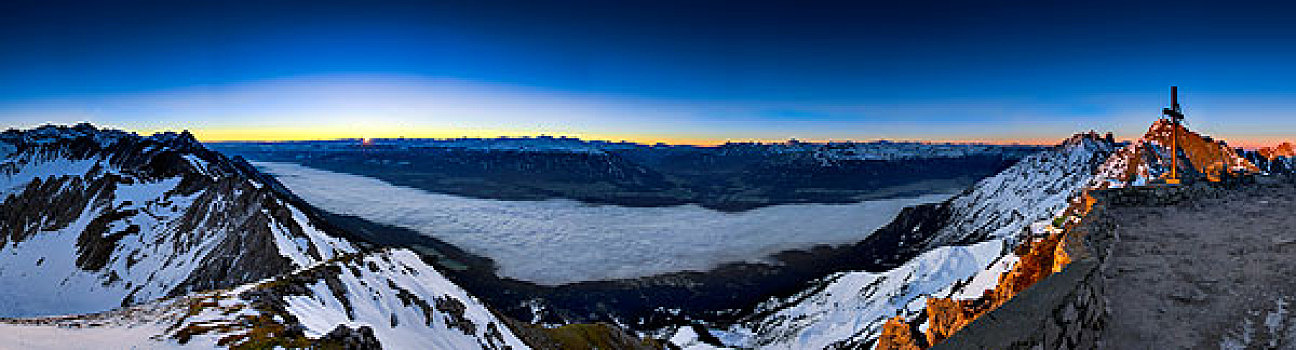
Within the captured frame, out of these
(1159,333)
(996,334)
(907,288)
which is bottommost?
(907,288)

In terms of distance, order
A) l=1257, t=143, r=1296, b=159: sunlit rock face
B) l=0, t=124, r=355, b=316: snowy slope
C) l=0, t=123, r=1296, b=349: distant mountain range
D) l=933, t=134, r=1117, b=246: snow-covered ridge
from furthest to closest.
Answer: l=933, t=134, r=1117, b=246: snow-covered ridge, l=0, t=124, r=355, b=316: snowy slope, l=1257, t=143, r=1296, b=159: sunlit rock face, l=0, t=123, r=1296, b=349: distant mountain range

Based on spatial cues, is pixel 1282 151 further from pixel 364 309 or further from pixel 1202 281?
pixel 364 309

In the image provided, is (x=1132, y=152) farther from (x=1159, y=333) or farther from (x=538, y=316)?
(x=1159, y=333)

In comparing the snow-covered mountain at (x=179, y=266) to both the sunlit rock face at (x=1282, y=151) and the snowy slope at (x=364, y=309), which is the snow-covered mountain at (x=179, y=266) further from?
the sunlit rock face at (x=1282, y=151)

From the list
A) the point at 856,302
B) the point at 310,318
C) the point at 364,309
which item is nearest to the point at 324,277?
the point at 364,309

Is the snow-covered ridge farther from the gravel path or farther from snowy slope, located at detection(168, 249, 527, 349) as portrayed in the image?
the gravel path

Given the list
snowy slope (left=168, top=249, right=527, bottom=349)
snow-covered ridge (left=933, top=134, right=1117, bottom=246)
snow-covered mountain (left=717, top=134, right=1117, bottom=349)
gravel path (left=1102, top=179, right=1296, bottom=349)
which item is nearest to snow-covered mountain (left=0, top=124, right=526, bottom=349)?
snowy slope (left=168, top=249, right=527, bottom=349)

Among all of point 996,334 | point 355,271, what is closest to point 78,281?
point 355,271
